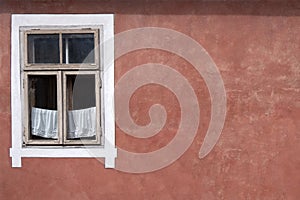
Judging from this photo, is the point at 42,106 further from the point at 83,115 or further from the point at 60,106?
→ the point at 83,115

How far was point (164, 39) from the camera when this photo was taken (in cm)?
499

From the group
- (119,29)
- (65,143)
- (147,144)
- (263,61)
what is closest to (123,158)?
(147,144)

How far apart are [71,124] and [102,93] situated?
0.44m

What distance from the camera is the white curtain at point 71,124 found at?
5.04 metres

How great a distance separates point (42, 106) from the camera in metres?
5.08

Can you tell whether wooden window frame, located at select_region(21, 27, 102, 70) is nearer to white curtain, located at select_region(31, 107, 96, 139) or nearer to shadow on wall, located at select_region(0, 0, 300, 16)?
shadow on wall, located at select_region(0, 0, 300, 16)

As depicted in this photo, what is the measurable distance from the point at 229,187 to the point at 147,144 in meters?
0.90

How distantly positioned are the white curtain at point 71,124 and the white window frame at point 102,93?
119 millimetres

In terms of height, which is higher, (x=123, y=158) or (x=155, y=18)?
(x=155, y=18)

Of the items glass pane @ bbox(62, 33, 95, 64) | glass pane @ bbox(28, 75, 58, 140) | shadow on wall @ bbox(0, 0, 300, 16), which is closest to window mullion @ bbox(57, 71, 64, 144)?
glass pane @ bbox(28, 75, 58, 140)

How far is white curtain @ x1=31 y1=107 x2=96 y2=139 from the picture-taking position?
504 centimetres

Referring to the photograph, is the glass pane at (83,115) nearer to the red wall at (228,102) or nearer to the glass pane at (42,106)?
the glass pane at (42,106)

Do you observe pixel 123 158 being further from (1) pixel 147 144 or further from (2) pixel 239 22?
(2) pixel 239 22

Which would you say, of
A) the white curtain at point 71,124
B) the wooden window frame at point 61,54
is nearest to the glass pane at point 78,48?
the wooden window frame at point 61,54
